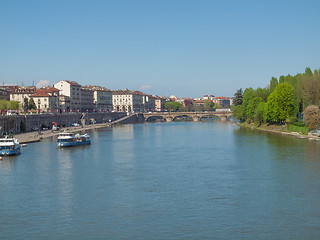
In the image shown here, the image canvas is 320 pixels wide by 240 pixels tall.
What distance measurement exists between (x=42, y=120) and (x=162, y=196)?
7747 centimetres

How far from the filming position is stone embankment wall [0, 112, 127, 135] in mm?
80944

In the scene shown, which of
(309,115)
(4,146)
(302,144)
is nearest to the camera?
(4,146)

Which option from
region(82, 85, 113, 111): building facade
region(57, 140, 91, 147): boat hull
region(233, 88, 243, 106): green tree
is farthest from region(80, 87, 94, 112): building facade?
region(57, 140, 91, 147): boat hull

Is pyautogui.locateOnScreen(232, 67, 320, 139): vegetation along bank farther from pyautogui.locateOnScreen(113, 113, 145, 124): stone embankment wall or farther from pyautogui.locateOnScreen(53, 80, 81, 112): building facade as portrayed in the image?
pyautogui.locateOnScreen(53, 80, 81, 112): building facade

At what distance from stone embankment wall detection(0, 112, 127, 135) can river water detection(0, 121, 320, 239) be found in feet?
106

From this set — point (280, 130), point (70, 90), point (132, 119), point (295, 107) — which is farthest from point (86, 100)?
point (295, 107)

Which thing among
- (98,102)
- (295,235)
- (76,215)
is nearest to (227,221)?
(295,235)

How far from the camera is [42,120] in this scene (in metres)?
103

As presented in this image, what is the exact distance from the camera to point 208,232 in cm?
2370

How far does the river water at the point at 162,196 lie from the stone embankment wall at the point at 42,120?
32244mm

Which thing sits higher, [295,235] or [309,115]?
[309,115]

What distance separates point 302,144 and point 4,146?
133 ft

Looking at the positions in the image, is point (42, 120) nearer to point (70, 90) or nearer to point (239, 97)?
point (70, 90)

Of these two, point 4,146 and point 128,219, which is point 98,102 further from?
point 128,219
